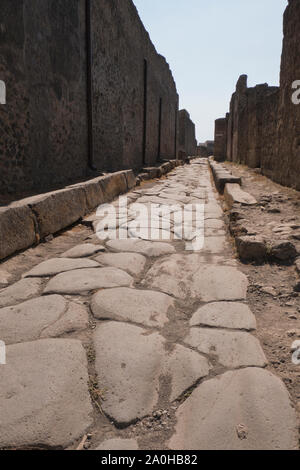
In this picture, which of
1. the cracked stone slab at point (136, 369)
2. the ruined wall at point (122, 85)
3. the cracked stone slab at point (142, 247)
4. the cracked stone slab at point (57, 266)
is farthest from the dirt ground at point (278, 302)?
the ruined wall at point (122, 85)

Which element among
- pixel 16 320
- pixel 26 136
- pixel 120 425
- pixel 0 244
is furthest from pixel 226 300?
pixel 26 136

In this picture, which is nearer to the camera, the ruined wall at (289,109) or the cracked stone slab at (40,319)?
the cracked stone slab at (40,319)

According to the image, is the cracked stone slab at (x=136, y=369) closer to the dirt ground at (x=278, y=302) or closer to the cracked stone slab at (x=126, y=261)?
the dirt ground at (x=278, y=302)

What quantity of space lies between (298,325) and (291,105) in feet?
13.5

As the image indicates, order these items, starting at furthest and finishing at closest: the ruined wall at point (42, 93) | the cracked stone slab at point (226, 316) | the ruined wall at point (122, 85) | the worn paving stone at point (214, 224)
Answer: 1. the ruined wall at point (122, 85)
2. the worn paving stone at point (214, 224)
3. the ruined wall at point (42, 93)
4. the cracked stone slab at point (226, 316)

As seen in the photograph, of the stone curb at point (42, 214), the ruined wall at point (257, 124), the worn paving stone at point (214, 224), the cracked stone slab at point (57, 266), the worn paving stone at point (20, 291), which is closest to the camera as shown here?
the worn paving stone at point (20, 291)

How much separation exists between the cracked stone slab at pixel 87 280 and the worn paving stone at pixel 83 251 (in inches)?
14.0

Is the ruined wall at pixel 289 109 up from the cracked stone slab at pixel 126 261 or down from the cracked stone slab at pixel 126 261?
up

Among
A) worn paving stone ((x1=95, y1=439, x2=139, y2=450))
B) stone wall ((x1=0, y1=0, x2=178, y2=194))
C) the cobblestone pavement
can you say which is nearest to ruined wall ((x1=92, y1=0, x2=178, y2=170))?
stone wall ((x1=0, y1=0, x2=178, y2=194))

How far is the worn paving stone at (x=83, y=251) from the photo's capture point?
257 cm

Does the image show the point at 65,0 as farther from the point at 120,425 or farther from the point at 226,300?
the point at 120,425

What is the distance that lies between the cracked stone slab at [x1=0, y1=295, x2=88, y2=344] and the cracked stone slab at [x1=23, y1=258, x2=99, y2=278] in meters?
0.41

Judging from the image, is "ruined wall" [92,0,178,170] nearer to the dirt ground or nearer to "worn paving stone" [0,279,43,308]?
the dirt ground

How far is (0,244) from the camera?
230cm
